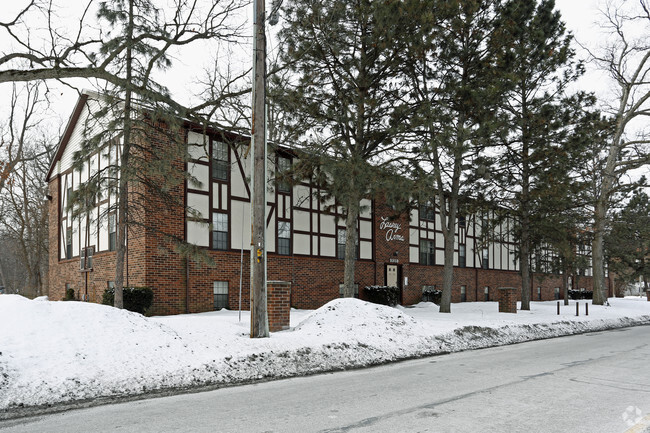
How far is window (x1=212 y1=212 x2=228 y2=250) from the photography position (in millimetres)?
19172

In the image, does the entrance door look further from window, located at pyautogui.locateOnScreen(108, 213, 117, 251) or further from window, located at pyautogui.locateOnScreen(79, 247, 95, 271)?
window, located at pyautogui.locateOnScreen(79, 247, 95, 271)

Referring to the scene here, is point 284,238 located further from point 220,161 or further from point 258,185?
point 258,185

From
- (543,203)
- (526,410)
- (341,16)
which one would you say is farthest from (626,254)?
(526,410)

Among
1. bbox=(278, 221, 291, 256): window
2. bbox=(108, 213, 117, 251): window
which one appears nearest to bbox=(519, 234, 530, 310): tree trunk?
bbox=(278, 221, 291, 256): window

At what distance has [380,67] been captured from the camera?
17.2m

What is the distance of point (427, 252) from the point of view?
30.4m

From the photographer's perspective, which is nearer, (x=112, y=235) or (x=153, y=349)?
(x=153, y=349)

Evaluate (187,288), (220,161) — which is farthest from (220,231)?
(220,161)

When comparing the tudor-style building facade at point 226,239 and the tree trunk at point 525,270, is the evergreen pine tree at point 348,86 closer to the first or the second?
the tudor-style building facade at point 226,239

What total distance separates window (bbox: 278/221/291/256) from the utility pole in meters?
11.0

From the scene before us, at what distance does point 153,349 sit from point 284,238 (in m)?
13.7

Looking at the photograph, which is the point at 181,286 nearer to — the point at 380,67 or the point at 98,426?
the point at 380,67

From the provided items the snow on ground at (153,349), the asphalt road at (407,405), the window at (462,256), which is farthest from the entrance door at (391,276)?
the asphalt road at (407,405)

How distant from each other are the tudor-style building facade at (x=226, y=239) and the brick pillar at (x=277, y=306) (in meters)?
1.66
